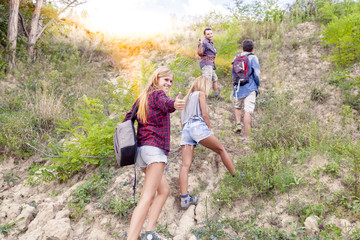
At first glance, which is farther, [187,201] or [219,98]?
[219,98]

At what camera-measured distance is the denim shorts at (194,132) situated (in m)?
3.84

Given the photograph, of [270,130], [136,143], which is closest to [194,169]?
[270,130]

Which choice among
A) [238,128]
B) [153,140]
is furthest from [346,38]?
[153,140]

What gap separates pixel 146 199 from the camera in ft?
8.82

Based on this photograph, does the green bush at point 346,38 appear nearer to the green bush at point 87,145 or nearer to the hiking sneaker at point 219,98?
the hiking sneaker at point 219,98

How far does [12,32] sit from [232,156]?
30.9 ft

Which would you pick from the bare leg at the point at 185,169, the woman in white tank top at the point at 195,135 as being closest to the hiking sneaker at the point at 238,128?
the woman in white tank top at the point at 195,135

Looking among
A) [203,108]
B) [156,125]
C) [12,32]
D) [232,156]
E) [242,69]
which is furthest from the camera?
[12,32]

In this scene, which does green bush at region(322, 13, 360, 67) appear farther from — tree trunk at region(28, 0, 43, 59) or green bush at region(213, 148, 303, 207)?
tree trunk at region(28, 0, 43, 59)

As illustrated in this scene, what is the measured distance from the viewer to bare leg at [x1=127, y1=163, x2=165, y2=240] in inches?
102

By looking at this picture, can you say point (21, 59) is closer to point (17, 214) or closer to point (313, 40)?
point (17, 214)

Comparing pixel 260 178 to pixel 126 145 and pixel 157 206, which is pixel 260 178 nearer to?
pixel 157 206

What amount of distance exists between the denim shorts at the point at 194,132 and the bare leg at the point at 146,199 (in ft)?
3.74

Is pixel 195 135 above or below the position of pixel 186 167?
above
